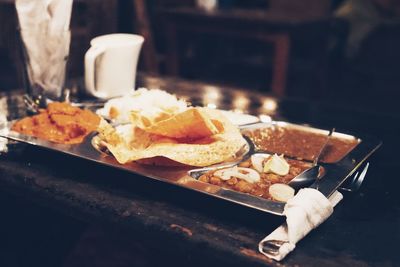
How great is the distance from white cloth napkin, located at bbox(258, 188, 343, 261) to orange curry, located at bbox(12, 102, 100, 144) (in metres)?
0.63

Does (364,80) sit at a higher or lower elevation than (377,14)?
lower

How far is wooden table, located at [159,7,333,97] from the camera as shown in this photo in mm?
4355

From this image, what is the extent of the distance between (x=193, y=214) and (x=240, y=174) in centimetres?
15

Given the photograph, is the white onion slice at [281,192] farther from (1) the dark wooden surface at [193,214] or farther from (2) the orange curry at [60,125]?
(2) the orange curry at [60,125]

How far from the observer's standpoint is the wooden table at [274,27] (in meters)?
4.36

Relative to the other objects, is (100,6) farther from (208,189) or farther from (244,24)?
(208,189)

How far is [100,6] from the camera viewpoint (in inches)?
125

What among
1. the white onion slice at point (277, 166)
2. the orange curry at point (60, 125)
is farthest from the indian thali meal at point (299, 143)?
the orange curry at point (60, 125)

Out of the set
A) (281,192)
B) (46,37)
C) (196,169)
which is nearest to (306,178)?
(281,192)

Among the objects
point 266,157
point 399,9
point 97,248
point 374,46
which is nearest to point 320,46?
point 374,46

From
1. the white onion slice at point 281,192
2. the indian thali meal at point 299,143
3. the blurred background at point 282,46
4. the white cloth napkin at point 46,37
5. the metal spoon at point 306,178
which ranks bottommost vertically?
the blurred background at point 282,46

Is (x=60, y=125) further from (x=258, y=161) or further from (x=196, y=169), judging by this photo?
(x=258, y=161)

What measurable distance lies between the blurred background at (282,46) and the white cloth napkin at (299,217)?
3454 millimetres

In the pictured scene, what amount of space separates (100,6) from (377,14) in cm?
350
